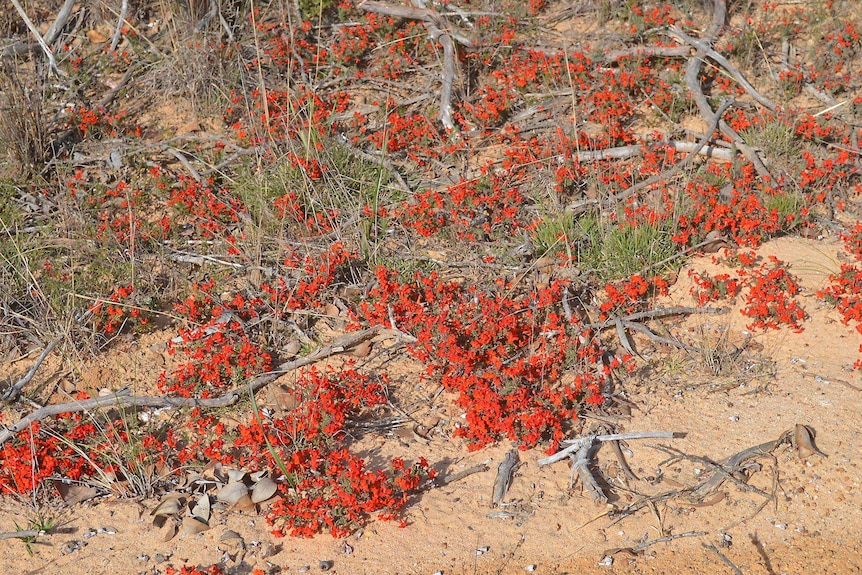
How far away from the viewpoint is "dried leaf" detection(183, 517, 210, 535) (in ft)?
13.7

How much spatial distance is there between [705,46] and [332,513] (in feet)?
17.0

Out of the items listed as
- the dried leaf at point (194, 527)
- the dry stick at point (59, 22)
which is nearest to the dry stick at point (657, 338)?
the dried leaf at point (194, 527)

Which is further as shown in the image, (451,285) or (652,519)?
(451,285)

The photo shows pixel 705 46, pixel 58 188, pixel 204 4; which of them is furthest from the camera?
pixel 204 4

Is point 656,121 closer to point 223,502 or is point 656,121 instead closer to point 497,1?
point 497,1

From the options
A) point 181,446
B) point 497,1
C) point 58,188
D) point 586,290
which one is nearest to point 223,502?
point 181,446


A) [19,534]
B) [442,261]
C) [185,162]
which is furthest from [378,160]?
[19,534]

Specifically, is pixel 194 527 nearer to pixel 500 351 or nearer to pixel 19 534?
pixel 19 534

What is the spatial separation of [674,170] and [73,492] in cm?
455

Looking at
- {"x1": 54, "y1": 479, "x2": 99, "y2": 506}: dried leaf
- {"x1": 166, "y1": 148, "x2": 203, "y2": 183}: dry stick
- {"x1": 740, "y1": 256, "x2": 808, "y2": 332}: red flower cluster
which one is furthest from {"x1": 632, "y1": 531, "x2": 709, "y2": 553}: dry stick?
{"x1": 166, "y1": 148, "x2": 203, "y2": 183}: dry stick

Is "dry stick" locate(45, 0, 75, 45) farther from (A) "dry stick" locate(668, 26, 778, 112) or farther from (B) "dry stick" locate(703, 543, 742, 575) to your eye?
(B) "dry stick" locate(703, 543, 742, 575)

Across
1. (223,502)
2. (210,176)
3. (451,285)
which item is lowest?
Answer: (223,502)

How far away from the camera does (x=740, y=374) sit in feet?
16.3

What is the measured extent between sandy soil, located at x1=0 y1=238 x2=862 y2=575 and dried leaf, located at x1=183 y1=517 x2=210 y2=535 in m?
0.03
